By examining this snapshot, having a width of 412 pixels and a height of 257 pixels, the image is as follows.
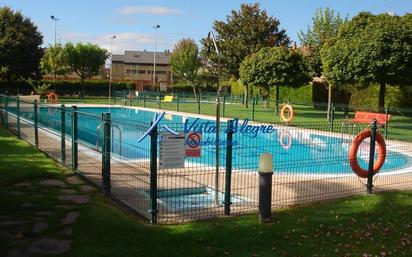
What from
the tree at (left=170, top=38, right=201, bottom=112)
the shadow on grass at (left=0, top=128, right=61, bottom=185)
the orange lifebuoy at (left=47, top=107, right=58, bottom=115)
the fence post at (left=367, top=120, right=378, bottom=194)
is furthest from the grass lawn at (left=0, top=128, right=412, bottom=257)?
the tree at (left=170, top=38, right=201, bottom=112)

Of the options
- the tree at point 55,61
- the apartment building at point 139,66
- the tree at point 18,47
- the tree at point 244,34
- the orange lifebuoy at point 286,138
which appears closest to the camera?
the orange lifebuoy at point 286,138

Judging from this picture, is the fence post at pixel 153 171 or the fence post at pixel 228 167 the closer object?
the fence post at pixel 153 171

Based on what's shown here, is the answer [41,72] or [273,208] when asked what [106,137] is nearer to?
[273,208]

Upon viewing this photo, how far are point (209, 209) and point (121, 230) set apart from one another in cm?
182

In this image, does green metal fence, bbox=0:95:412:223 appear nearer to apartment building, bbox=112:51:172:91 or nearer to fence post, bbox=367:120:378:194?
fence post, bbox=367:120:378:194

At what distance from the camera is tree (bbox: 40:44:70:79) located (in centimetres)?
5481

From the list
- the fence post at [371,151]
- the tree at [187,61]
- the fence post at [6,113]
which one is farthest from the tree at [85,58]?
the fence post at [371,151]

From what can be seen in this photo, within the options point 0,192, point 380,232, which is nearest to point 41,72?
point 0,192

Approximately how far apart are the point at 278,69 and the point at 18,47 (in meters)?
33.2

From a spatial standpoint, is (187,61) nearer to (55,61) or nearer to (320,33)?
(55,61)

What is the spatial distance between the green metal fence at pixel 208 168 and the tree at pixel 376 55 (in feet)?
31.1

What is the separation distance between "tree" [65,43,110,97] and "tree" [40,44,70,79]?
2.26 ft

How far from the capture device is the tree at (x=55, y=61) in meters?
54.8

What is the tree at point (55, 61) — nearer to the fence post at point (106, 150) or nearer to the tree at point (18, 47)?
the tree at point (18, 47)
